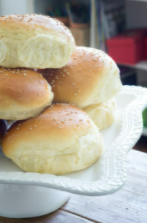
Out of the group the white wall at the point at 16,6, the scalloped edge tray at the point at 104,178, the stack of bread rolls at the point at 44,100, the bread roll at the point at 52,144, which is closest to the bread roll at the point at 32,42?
the stack of bread rolls at the point at 44,100

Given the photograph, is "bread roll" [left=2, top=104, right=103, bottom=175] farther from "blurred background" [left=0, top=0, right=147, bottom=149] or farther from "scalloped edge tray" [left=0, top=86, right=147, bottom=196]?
"blurred background" [left=0, top=0, right=147, bottom=149]

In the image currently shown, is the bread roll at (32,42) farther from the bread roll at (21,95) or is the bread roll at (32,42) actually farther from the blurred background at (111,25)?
the blurred background at (111,25)

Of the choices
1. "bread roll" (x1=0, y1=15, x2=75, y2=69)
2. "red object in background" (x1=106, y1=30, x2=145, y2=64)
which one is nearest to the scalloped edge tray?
"bread roll" (x1=0, y1=15, x2=75, y2=69)

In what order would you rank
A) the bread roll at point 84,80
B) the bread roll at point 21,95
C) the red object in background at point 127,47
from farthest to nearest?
the red object in background at point 127,47 → the bread roll at point 84,80 → the bread roll at point 21,95

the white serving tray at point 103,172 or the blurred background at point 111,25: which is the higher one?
the white serving tray at point 103,172

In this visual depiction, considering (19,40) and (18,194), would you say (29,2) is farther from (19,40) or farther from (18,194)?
(18,194)
